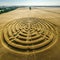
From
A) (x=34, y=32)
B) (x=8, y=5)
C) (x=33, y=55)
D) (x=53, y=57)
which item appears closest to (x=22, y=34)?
(x=34, y=32)

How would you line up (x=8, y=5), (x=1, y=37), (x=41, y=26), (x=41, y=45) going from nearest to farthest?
(x=41, y=45)
(x=1, y=37)
(x=41, y=26)
(x=8, y=5)

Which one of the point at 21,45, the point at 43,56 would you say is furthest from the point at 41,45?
the point at 21,45

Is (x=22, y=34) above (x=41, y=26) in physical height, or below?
below

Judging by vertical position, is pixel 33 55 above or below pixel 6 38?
below

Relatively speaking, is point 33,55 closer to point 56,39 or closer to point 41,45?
point 41,45

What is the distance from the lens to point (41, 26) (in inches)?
412

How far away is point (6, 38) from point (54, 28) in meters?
5.05

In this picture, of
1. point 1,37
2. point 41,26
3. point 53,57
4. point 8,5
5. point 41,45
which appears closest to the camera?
point 53,57

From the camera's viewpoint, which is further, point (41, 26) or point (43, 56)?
point (41, 26)

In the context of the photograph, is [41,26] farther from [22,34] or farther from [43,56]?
[43,56]

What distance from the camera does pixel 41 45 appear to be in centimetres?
750

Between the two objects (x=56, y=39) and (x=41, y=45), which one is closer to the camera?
(x=41, y=45)

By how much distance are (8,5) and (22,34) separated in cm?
1469

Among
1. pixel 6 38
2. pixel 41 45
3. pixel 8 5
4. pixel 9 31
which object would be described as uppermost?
pixel 8 5
